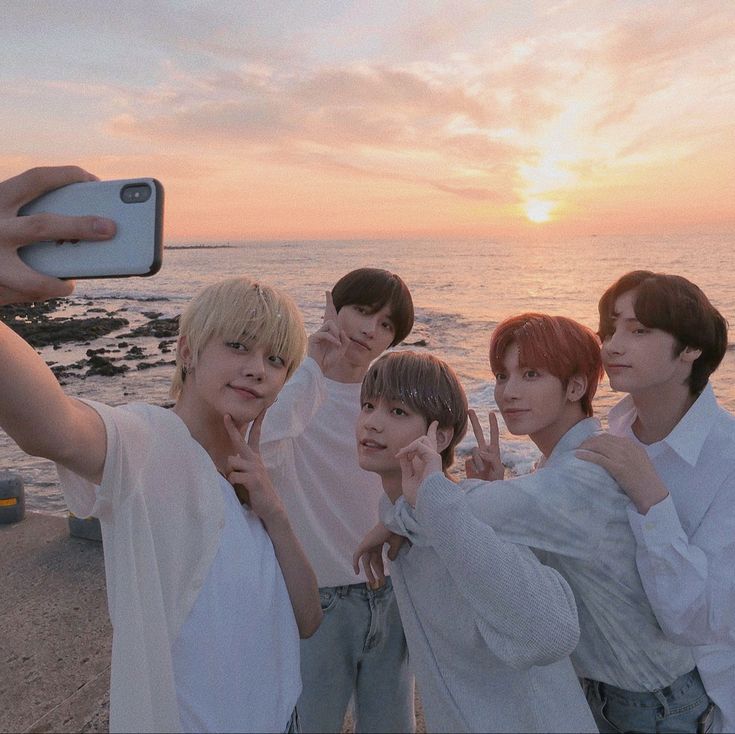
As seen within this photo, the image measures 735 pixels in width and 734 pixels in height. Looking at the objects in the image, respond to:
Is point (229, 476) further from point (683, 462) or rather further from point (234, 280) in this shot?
point (683, 462)

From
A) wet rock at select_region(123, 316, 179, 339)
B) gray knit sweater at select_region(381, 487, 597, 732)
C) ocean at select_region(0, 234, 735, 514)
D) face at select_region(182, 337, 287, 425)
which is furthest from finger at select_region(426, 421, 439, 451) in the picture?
wet rock at select_region(123, 316, 179, 339)

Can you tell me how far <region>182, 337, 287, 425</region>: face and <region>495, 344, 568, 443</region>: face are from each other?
32.3 inches

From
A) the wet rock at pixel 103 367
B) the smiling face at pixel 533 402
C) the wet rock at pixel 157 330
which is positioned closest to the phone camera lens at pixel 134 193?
the smiling face at pixel 533 402

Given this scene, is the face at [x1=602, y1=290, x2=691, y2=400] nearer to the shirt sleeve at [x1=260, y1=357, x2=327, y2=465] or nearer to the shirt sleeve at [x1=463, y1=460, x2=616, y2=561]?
the shirt sleeve at [x1=463, y1=460, x2=616, y2=561]

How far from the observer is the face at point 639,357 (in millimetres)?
2199

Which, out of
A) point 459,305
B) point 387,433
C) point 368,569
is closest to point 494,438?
point 387,433

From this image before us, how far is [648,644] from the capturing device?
6.14 feet

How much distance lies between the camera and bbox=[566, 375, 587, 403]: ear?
221 cm

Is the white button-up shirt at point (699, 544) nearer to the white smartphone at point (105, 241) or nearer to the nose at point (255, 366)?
the nose at point (255, 366)

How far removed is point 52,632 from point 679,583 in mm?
3975

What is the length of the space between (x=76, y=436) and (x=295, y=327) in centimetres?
81

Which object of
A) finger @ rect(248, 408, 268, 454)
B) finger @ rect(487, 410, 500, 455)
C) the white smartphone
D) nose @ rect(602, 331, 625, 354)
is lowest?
finger @ rect(487, 410, 500, 455)

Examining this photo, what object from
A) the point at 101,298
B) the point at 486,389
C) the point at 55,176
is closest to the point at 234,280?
the point at 55,176

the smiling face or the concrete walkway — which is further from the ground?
the smiling face
